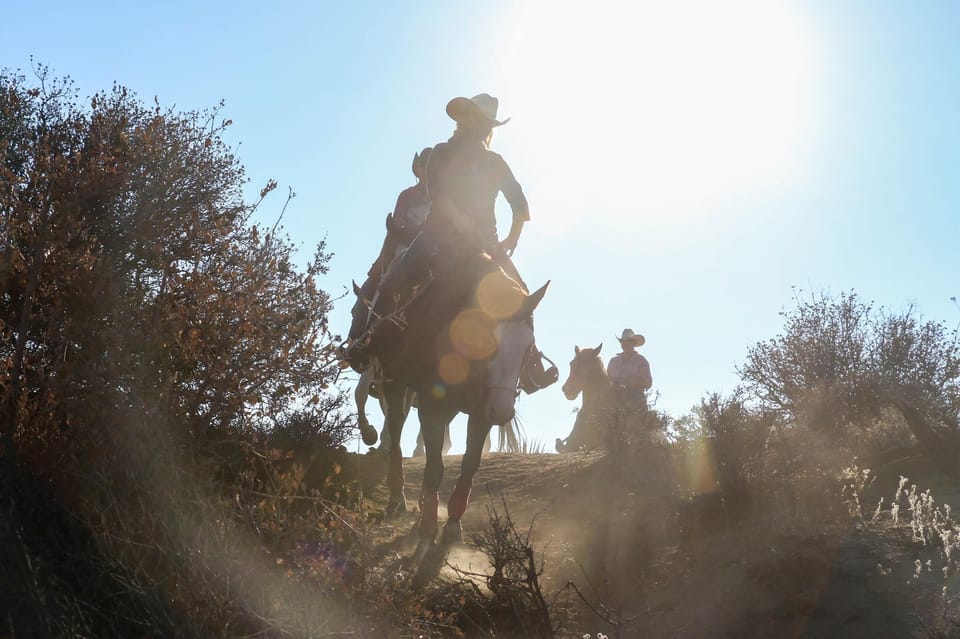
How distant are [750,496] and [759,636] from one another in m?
2.66

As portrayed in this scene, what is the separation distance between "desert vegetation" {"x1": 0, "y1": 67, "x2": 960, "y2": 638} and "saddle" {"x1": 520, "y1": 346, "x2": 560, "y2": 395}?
1323 mm

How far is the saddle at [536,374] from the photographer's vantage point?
7062mm

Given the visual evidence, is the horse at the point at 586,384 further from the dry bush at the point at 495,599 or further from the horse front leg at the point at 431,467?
the dry bush at the point at 495,599

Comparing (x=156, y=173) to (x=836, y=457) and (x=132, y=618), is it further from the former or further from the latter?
(x=836, y=457)

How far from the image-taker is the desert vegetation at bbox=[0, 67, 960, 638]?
3.11 meters

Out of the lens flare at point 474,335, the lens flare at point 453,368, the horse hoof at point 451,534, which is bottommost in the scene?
the horse hoof at point 451,534

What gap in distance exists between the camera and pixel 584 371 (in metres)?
15.1

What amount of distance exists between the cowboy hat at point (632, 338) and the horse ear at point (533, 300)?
32.9ft

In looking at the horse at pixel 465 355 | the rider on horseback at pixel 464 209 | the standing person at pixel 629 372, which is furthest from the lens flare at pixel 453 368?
the standing person at pixel 629 372

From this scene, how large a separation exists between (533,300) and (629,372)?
30.0 feet

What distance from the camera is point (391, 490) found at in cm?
754

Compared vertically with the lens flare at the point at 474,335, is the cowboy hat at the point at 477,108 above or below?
above

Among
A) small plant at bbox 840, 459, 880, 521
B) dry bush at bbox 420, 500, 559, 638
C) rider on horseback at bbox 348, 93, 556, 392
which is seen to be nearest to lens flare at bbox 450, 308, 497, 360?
rider on horseback at bbox 348, 93, 556, 392

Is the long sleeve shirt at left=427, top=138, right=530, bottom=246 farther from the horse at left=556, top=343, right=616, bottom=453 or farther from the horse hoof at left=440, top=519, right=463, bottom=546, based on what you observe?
the horse at left=556, top=343, right=616, bottom=453
